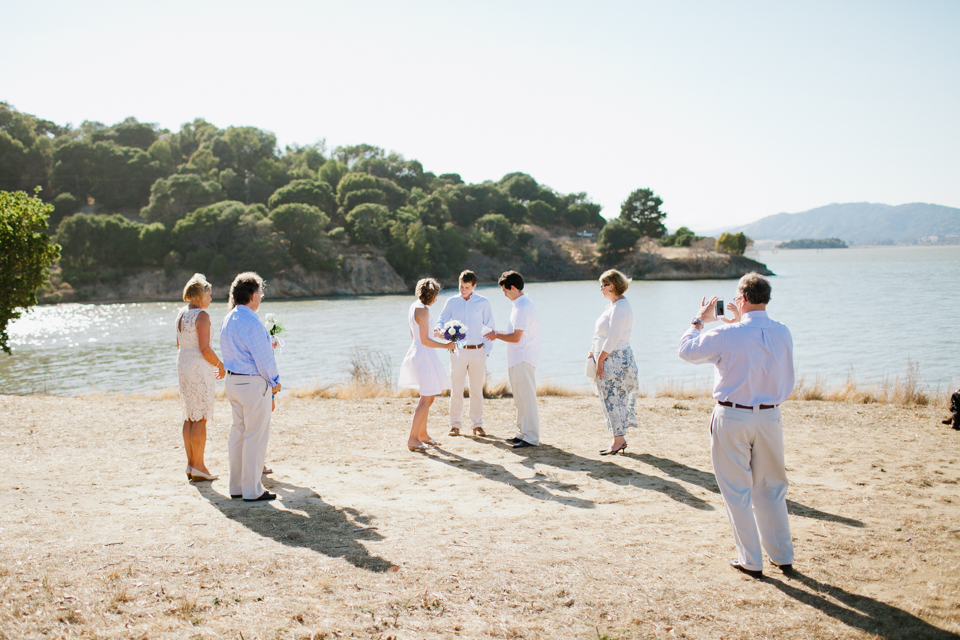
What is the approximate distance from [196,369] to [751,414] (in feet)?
16.8

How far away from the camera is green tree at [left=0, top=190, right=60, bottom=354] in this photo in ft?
55.3

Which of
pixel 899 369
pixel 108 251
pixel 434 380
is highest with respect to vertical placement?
pixel 108 251

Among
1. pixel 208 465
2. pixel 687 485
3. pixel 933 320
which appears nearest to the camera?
pixel 687 485

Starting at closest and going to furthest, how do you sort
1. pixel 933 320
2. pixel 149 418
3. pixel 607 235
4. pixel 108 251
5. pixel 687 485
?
pixel 687 485
pixel 149 418
pixel 933 320
pixel 108 251
pixel 607 235

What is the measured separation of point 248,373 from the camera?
5.59 metres

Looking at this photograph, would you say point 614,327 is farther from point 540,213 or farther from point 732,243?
point 540,213

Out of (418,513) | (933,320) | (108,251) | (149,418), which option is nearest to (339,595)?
(418,513)

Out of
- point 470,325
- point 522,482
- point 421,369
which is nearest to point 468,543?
point 522,482

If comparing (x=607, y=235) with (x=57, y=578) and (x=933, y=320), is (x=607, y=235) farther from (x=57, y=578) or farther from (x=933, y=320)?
(x=57, y=578)

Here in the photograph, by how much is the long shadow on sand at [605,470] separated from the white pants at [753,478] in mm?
1465

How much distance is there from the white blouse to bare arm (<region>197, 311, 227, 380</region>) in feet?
12.8

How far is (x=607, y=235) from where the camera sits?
355ft

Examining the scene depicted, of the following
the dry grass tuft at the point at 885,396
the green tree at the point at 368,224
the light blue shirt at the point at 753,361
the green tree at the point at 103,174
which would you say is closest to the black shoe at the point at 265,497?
the light blue shirt at the point at 753,361

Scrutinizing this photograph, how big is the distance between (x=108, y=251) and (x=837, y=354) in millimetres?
72914
